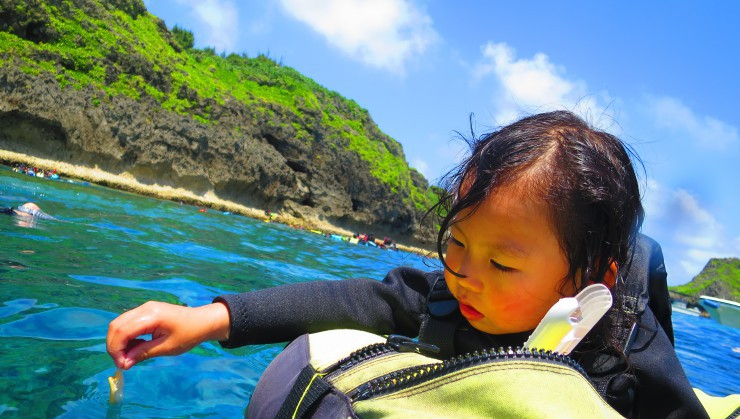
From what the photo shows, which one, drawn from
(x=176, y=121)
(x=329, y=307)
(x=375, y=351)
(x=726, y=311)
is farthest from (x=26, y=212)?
(x=176, y=121)

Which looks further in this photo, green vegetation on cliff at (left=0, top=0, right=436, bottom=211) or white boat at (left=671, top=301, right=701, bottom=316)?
green vegetation on cliff at (left=0, top=0, right=436, bottom=211)

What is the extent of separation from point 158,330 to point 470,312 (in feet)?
2.36

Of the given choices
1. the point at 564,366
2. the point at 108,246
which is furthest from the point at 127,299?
the point at 564,366

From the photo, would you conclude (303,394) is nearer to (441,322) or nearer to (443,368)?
(443,368)

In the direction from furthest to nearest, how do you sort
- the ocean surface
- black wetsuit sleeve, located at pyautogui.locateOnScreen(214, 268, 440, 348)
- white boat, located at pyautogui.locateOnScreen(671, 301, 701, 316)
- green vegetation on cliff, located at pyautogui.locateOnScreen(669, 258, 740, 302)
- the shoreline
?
1. green vegetation on cliff, located at pyautogui.locateOnScreen(669, 258, 740, 302)
2. the shoreline
3. white boat, located at pyautogui.locateOnScreen(671, 301, 701, 316)
4. the ocean surface
5. black wetsuit sleeve, located at pyautogui.locateOnScreen(214, 268, 440, 348)

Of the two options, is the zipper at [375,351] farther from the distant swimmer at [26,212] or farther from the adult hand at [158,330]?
the distant swimmer at [26,212]

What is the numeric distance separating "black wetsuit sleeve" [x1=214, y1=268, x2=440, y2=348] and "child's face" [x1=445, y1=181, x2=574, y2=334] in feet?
1.06

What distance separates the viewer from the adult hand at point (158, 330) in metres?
1.05

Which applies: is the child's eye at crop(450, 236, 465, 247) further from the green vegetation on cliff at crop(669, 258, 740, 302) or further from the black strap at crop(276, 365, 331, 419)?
the green vegetation on cliff at crop(669, 258, 740, 302)

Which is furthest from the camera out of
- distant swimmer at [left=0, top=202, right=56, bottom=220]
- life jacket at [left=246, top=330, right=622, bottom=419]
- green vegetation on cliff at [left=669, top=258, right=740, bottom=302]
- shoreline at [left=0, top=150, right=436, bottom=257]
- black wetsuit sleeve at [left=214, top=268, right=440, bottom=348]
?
green vegetation on cliff at [left=669, top=258, right=740, bottom=302]

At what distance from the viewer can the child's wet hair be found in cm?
121

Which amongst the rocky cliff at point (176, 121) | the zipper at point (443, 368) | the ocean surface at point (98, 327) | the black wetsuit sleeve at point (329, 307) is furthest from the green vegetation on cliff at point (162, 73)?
the zipper at point (443, 368)

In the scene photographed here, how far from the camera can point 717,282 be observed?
20.7 m

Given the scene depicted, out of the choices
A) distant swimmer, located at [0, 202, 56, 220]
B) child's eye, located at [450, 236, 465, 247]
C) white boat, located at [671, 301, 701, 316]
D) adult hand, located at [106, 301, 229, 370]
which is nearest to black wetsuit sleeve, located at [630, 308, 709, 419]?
child's eye, located at [450, 236, 465, 247]
